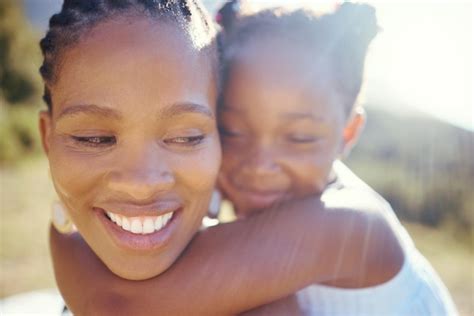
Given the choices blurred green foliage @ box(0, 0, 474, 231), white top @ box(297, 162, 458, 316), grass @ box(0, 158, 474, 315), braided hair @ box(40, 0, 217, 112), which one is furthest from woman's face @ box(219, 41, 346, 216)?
blurred green foliage @ box(0, 0, 474, 231)

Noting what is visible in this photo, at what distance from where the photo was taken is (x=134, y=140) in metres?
1.77

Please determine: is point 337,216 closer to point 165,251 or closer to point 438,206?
point 165,251

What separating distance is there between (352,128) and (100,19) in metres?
1.26

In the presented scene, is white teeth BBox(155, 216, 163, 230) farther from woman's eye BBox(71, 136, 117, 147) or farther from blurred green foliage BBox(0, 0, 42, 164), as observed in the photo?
blurred green foliage BBox(0, 0, 42, 164)

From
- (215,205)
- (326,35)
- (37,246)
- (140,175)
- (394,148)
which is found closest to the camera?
(140,175)

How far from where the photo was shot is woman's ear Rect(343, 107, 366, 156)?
106 inches

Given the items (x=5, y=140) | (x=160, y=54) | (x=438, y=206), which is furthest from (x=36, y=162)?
(x=160, y=54)

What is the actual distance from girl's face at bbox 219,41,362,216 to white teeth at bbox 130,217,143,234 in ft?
1.96

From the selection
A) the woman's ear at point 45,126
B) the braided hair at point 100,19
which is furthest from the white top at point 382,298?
the woman's ear at point 45,126

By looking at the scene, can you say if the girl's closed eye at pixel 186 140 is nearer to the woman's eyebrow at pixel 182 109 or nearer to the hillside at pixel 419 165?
the woman's eyebrow at pixel 182 109

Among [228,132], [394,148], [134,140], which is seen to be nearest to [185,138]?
[134,140]

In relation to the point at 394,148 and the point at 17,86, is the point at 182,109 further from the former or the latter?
the point at 17,86

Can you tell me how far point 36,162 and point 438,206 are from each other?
528 centimetres

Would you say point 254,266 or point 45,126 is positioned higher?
point 45,126
